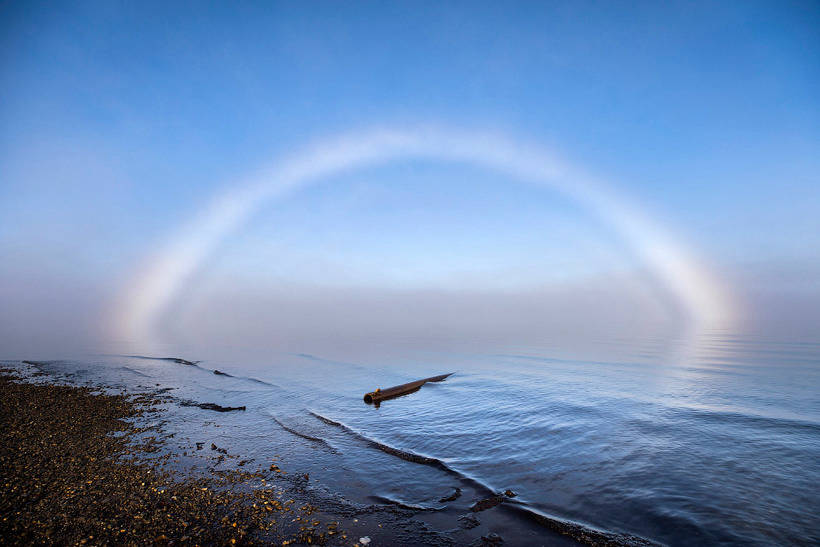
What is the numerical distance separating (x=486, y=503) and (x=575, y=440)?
9.02 metres

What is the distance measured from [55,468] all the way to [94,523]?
526cm

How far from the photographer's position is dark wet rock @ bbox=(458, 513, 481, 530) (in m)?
9.67

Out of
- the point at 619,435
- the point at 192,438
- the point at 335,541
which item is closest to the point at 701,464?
the point at 619,435

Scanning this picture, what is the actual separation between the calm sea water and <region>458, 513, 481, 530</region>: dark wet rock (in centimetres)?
153

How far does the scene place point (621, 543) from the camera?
934 centimetres

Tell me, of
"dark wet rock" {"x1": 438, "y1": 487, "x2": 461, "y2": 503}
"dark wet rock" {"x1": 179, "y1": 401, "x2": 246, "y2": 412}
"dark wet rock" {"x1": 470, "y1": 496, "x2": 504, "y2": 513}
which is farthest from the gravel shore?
"dark wet rock" {"x1": 179, "y1": 401, "x2": 246, "y2": 412}

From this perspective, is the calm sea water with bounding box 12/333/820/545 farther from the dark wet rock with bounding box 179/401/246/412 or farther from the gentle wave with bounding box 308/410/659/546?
the dark wet rock with bounding box 179/401/246/412

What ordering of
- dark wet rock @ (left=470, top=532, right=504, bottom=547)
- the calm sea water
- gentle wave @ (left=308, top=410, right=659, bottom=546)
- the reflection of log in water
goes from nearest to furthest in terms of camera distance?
dark wet rock @ (left=470, top=532, right=504, bottom=547), gentle wave @ (left=308, top=410, right=659, bottom=546), the calm sea water, the reflection of log in water

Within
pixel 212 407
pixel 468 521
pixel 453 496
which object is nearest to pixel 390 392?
pixel 212 407

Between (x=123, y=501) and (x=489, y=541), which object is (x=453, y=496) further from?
(x=123, y=501)

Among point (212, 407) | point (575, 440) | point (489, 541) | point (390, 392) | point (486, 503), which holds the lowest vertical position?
point (212, 407)

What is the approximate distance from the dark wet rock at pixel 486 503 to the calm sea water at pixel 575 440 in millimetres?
723

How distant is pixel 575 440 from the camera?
58.4 ft

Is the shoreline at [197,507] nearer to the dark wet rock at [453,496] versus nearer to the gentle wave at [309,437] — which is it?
the dark wet rock at [453,496]
